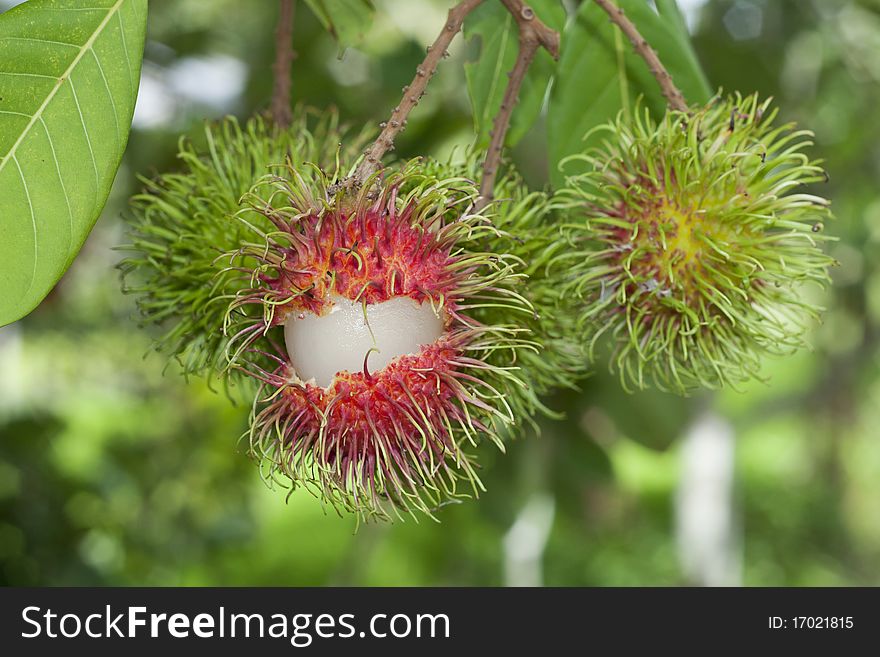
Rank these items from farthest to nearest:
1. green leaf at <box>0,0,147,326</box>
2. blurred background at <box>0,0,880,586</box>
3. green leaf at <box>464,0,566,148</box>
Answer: blurred background at <box>0,0,880,586</box> → green leaf at <box>464,0,566,148</box> → green leaf at <box>0,0,147,326</box>

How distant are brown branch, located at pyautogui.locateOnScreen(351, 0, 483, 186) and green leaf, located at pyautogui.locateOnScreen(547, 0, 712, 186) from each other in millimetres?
314

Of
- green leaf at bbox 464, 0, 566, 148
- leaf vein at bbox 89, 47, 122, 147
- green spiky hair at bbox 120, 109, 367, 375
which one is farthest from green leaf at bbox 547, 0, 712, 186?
leaf vein at bbox 89, 47, 122, 147

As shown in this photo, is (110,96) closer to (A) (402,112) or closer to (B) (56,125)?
(B) (56,125)

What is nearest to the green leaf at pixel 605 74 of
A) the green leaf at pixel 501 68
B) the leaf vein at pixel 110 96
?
the green leaf at pixel 501 68

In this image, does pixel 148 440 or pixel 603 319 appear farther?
pixel 148 440

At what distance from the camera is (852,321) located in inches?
186

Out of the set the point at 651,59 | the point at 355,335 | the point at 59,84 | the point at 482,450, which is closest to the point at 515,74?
the point at 651,59

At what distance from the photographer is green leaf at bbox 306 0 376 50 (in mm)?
1288

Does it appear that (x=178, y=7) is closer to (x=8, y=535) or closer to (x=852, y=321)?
(x=8, y=535)

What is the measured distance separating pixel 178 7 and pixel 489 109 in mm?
2274

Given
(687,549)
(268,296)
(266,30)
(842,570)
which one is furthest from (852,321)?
(268,296)

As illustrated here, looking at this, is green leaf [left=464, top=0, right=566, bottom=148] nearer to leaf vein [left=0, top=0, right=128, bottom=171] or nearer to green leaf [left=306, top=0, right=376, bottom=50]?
green leaf [left=306, top=0, right=376, bottom=50]

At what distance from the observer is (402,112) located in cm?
90

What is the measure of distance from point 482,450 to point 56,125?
1.30 metres
